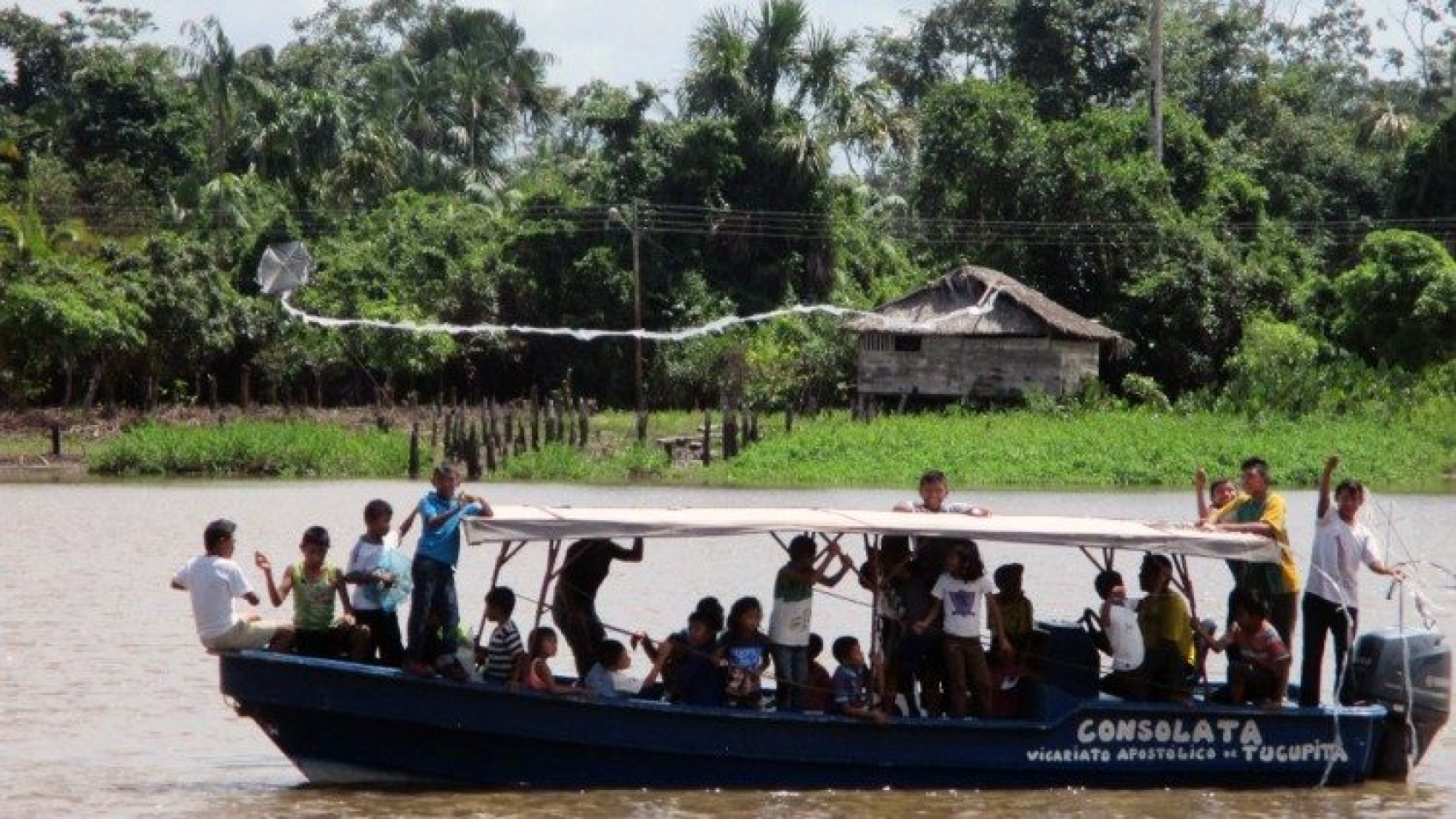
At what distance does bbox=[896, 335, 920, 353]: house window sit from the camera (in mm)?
47156

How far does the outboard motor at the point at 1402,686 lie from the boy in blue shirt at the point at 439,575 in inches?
219

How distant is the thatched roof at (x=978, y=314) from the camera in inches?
1817

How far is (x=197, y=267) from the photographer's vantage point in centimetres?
4784

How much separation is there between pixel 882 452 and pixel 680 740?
27.3 metres

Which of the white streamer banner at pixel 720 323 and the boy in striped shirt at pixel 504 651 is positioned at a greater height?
the white streamer banner at pixel 720 323

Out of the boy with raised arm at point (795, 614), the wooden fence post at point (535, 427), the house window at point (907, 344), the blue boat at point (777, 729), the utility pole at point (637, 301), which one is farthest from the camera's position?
the utility pole at point (637, 301)

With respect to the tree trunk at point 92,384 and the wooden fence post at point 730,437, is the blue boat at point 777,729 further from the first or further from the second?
the tree trunk at point 92,384

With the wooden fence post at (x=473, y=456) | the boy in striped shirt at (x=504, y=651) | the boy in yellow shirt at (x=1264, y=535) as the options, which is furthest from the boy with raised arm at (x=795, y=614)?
the wooden fence post at (x=473, y=456)

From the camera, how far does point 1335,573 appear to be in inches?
567

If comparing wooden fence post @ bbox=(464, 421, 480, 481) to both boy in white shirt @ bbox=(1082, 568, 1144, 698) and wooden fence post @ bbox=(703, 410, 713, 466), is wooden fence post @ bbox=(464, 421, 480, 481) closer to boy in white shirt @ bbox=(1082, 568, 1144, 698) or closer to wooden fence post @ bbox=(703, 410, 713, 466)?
wooden fence post @ bbox=(703, 410, 713, 466)

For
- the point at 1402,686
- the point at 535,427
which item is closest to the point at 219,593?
the point at 1402,686

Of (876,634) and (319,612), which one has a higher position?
(319,612)

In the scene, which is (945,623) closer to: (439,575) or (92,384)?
(439,575)

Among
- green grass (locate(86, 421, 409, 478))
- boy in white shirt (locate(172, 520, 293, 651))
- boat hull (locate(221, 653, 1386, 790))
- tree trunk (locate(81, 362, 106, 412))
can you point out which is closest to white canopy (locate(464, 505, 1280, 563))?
boat hull (locate(221, 653, 1386, 790))
